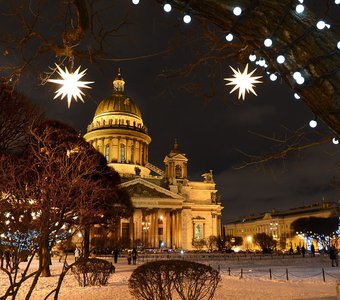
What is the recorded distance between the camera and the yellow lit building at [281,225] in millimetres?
97938

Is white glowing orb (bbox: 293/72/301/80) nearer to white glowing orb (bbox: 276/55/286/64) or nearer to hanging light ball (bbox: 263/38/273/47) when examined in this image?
white glowing orb (bbox: 276/55/286/64)

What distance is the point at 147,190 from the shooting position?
7369 centimetres

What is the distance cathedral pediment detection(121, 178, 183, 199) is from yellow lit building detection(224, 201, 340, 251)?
31.8m

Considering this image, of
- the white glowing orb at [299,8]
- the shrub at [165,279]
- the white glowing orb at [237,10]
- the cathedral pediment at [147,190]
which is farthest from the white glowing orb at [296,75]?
the cathedral pediment at [147,190]

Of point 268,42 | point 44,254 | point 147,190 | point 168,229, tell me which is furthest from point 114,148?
point 268,42

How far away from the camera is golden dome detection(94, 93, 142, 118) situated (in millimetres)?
90150

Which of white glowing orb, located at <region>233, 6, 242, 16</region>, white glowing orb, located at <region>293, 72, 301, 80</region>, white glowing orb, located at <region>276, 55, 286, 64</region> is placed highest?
white glowing orb, located at <region>233, 6, 242, 16</region>

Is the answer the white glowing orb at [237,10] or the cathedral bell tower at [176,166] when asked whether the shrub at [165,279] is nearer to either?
the white glowing orb at [237,10]

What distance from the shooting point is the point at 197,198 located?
81250 mm

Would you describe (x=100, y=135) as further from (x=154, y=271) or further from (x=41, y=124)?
(x=154, y=271)

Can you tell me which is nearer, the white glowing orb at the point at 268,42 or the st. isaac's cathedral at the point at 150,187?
the white glowing orb at the point at 268,42

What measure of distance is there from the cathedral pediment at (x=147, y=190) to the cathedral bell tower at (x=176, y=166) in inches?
257

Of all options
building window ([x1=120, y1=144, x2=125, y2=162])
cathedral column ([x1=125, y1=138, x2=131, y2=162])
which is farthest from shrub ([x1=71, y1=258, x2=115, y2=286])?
cathedral column ([x1=125, y1=138, x2=131, y2=162])

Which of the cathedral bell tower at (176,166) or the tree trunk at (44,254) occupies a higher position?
the cathedral bell tower at (176,166)
